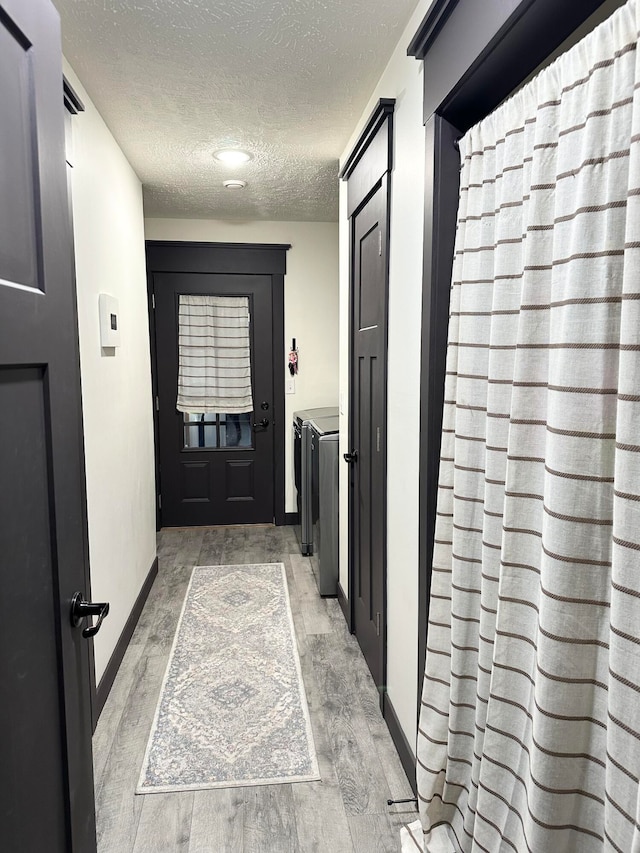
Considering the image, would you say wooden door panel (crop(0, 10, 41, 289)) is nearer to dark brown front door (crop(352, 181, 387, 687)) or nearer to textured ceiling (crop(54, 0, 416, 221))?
textured ceiling (crop(54, 0, 416, 221))

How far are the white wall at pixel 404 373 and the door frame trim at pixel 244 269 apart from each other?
249cm

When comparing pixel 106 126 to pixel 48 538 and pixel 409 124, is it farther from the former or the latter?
pixel 48 538

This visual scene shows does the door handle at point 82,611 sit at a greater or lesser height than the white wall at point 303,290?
lesser

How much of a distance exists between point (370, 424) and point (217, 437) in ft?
8.48

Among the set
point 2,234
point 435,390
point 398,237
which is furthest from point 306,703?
point 2,234

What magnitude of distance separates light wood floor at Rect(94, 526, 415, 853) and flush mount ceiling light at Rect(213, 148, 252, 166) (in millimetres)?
2476

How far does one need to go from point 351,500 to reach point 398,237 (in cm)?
143

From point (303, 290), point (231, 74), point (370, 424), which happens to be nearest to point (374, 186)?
point (231, 74)

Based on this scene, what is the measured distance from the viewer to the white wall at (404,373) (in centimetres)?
184

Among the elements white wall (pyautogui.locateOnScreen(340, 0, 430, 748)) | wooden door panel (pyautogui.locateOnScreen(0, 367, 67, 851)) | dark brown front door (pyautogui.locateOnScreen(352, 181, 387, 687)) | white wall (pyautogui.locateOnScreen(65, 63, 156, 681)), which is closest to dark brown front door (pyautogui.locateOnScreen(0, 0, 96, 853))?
wooden door panel (pyautogui.locateOnScreen(0, 367, 67, 851))

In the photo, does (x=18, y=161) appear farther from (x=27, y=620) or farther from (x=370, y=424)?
(x=370, y=424)

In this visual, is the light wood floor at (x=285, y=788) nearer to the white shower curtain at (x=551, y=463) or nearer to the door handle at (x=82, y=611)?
the white shower curtain at (x=551, y=463)

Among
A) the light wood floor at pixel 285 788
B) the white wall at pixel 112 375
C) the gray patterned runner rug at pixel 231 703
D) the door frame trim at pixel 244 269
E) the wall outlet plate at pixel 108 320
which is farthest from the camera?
Result: the door frame trim at pixel 244 269

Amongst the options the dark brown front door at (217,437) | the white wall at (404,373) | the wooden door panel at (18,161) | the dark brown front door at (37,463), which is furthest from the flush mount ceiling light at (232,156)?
the wooden door panel at (18,161)
